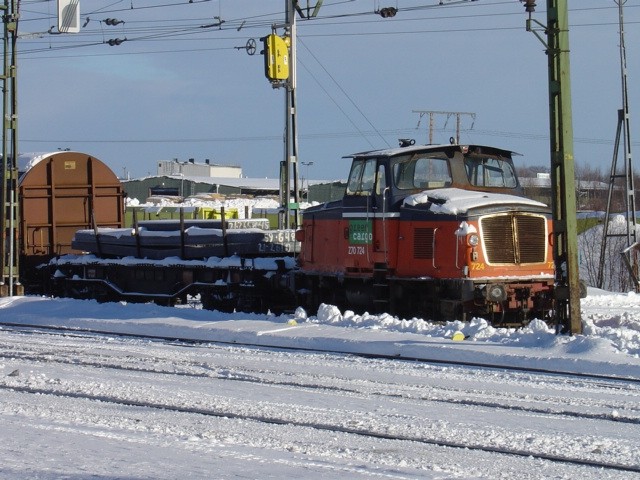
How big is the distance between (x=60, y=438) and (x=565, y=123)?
8976 mm

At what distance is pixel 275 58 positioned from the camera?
25.2 meters

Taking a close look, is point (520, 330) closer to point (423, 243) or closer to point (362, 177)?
point (423, 243)

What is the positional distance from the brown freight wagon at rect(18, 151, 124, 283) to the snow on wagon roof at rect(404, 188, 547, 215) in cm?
1189

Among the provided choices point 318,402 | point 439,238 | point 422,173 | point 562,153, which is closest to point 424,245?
point 439,238

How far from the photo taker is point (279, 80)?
25531 mm

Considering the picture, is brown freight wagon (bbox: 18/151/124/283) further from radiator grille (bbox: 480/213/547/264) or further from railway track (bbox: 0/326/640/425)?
radiator grille (bbox: 480/213/547/264)

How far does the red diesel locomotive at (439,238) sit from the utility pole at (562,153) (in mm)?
1398

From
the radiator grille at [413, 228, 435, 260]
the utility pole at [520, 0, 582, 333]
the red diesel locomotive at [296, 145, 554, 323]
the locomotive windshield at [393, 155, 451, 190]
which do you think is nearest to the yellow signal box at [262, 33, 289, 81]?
the red diesel locomotive at [296, 145, 554, 323]

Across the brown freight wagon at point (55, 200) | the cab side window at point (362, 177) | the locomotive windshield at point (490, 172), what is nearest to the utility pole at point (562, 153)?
the locomotive windshield at point (490, 172)

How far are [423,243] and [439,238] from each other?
0.34m

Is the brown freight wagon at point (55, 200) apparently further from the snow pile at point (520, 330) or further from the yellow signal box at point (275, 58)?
the snow pile at point (520, 330)

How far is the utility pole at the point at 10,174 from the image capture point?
78.3 feet

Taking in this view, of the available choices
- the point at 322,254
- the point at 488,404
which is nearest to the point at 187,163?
the point at 322,254

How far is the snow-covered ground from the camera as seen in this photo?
24.1 ft
